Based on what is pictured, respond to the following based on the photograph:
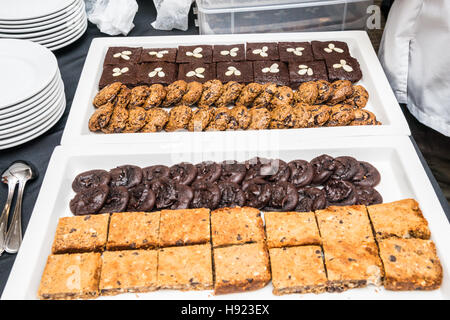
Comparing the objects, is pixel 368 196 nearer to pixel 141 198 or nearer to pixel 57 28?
pixel 141 198

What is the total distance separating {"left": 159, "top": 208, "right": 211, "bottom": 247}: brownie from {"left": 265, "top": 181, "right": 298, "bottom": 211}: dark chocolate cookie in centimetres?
40

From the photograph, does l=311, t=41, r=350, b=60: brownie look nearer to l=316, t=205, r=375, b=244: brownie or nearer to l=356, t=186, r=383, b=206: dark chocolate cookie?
l=356, t=186, r=383, b=206: dark chocolate cookie

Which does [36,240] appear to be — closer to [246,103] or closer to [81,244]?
[81,244]

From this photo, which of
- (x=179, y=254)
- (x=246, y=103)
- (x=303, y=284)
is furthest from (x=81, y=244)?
(x=246, y=103)

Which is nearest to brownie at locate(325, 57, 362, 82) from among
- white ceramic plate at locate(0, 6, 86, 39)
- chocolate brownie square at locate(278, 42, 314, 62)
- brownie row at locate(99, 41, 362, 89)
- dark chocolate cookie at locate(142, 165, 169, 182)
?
brownie row at locate(99, 41, 362, 89)

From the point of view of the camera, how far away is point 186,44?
11.0ft

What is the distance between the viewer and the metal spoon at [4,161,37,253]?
218 cm

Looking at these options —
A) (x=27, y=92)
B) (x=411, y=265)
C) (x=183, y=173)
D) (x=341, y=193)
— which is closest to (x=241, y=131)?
(x=183, y=173)

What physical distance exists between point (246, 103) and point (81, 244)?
148 cm

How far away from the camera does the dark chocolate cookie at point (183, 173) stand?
2.42 m

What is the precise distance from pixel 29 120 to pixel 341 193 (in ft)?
6.72

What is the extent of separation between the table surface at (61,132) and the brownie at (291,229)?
2.85ft
